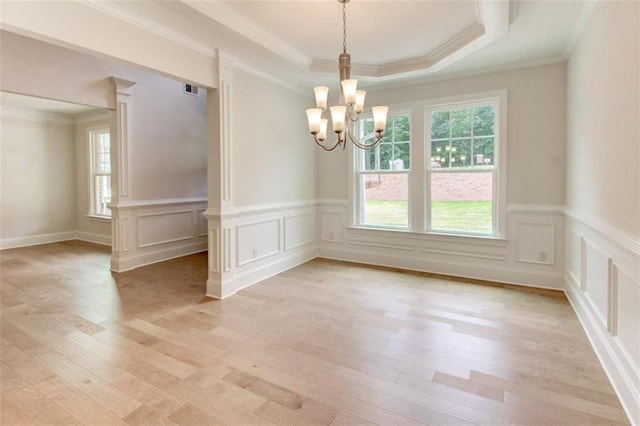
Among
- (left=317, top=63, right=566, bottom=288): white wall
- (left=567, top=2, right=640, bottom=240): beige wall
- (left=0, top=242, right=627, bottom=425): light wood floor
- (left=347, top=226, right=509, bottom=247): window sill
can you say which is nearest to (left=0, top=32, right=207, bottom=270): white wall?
(left=0, top=242, right=627, bottom=425): light wood floor

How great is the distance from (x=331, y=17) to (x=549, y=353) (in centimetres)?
323

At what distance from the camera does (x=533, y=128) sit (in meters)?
3.83

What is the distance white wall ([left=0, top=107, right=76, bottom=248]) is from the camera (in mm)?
6391

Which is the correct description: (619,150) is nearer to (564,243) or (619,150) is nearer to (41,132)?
(564,243)

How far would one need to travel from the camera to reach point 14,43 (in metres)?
3.70

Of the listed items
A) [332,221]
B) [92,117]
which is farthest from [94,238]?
[332,221]

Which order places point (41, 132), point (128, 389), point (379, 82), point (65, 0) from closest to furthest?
point (128, 389) < point (65, 0) < point (379, 82) < point (41, 132)

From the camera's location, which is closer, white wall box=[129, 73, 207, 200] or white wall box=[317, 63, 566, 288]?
white wall box=[317, 63, 566, 288]

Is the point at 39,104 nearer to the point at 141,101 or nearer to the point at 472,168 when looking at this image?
the point at 141,101

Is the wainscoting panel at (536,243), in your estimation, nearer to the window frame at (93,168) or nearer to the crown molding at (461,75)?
the crown molding at (461,75)

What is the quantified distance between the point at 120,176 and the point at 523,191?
5.48 m

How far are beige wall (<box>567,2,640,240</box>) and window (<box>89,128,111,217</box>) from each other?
7.88m

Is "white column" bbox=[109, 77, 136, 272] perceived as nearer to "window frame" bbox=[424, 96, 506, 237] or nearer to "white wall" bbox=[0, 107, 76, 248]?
"white wall" bbox=[0, 107, 76, 248]

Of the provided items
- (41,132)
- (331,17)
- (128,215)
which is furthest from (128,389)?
(41,132)
